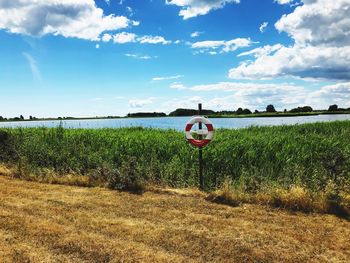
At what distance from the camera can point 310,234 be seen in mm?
5648

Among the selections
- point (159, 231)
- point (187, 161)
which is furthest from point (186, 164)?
point (159, 231)

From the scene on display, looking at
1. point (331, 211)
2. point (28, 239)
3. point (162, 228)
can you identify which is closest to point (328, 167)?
point (331, 211)

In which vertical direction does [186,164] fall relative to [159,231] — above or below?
above

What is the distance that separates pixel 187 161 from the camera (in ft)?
34.1

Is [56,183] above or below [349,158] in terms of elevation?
below

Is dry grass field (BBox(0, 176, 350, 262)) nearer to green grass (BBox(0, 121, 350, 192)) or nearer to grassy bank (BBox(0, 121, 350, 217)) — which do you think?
grassy bank (BBox(0, 121, 350, 217))

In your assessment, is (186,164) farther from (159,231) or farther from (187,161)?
(159,231)

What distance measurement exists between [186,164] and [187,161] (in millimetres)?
159

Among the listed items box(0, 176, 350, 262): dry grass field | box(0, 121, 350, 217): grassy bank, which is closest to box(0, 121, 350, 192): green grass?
box(0, 121, 350, 217): grassy bank

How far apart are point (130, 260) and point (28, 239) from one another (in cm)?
166

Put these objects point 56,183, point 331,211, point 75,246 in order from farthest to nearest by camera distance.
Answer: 1. point 56,183
2. point 331,211
3. point 75,246

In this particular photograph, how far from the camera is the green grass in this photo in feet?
26.8

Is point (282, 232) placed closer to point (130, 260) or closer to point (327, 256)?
point (327, 256)

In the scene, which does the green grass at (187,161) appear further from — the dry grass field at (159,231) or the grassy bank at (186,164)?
the dry grass field at (159,231)
